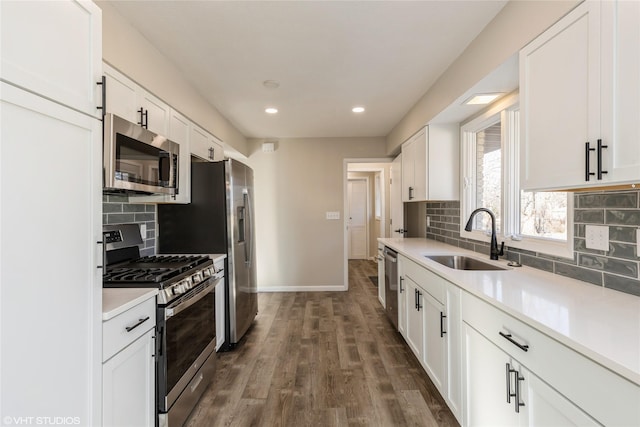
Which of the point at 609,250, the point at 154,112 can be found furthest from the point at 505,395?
the point at 154,112

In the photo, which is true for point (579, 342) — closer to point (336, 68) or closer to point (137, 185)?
point (137, 185)

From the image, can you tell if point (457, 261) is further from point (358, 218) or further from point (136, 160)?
point (358, 218)

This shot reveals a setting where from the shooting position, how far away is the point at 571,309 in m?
1.15

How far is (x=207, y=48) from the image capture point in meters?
2.10

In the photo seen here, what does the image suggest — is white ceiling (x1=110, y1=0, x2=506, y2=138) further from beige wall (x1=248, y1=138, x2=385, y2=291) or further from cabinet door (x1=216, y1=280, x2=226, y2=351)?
cabinet door (x1=216, y1=280, x2=226, y2=351)

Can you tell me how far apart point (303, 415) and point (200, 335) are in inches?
33.6

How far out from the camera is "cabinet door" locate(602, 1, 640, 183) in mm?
974

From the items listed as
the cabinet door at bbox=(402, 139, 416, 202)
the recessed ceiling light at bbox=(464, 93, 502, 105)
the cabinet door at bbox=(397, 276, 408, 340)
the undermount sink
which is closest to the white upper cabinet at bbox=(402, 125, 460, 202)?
the cabinet door at bbox=(402, 139, 416, 202)

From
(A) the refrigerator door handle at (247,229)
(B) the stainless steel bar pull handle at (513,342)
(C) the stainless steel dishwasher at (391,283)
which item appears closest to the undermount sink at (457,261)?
(C) the stainless steel dishwasher at (391,283)

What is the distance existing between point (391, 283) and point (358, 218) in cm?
468

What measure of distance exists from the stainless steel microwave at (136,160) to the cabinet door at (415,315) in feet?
6.56

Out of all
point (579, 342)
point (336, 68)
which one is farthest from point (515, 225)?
point (336, 68)

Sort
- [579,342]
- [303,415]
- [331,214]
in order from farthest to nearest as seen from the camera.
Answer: [331,214], [303,415], [579,342]

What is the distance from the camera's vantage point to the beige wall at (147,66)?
5.43 feet
